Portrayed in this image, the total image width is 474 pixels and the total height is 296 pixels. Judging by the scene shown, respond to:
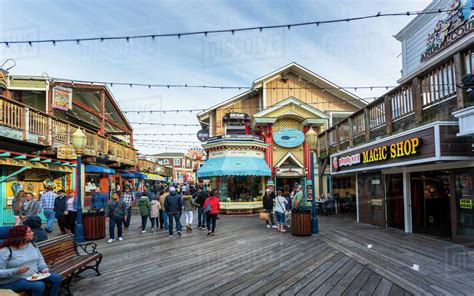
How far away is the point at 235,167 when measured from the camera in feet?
55.1

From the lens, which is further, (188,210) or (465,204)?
(188,210)

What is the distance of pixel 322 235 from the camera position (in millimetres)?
9586

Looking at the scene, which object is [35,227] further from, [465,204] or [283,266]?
[465,204]

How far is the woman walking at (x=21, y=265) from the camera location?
369cm

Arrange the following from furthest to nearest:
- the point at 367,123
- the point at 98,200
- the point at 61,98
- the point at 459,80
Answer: the point at 61,98, the point at 98,200, the point at 367,123, the point at 459,80

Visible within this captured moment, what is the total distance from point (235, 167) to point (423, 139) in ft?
35.2

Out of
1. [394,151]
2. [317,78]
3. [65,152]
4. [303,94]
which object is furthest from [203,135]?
[394,151]

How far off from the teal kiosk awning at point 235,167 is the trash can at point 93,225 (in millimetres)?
7840

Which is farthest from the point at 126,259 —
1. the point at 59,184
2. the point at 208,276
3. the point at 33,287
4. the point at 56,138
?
the point at 59,184

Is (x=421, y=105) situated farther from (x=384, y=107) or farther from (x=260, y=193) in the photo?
(x=260, y=193)

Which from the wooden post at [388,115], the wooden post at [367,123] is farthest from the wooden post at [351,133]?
the wooden post at [388,115]

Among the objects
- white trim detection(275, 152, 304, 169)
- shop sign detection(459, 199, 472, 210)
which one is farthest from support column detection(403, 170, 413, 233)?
white trim detection(275, 152, 304, 169)

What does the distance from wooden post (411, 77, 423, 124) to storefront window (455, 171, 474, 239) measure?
5.83 feet

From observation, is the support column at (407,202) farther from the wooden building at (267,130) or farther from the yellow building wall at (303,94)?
the yellow building wall at (303,94)
